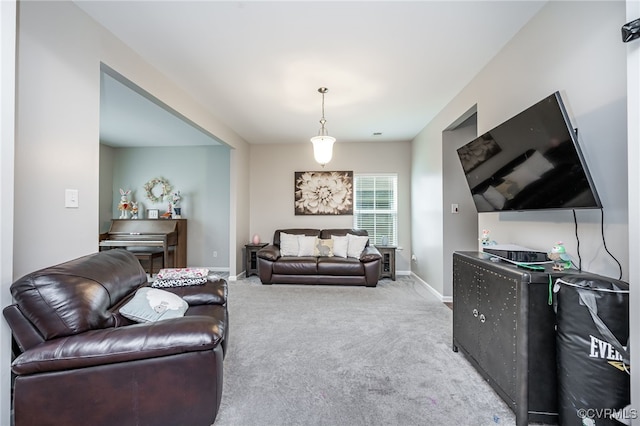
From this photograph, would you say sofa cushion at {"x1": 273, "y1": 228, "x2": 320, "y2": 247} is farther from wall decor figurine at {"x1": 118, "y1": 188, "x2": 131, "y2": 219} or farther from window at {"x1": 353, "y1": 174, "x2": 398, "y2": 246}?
wall decor figurine at {"x1": 118, "y1": 188, "x2": 131, "y2": 219}

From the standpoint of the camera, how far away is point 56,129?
1.72 m

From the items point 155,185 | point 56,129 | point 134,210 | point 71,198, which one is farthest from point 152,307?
point 155,185

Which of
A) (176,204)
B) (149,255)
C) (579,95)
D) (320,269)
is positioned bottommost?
(320,269)

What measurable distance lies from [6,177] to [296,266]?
3.55 meters

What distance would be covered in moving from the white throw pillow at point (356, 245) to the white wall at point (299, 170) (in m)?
0.61

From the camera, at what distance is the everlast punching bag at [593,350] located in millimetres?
1132

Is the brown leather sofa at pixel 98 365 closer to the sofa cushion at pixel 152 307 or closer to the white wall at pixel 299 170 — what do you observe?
the sofa cushion at pixel 152 307

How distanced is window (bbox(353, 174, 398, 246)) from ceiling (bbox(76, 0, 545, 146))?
166 cm

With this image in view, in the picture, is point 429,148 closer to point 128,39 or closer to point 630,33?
point 630,33

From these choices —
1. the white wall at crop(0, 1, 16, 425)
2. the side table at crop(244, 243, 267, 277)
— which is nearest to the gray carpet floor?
the white wall at crop(0, 1, 16, 425)

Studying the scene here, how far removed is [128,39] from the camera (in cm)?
226

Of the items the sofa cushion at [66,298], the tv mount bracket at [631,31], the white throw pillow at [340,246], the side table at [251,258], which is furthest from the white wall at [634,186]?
the side table at [251,258]

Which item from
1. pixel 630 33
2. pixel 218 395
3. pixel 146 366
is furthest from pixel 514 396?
pixel 146 366

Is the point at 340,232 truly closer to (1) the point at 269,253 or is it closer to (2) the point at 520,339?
(1) the point at 269,253
